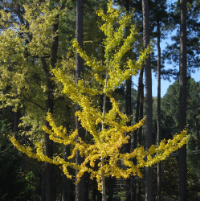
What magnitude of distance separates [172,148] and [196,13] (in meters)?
11.0

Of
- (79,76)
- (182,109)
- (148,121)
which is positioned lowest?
(148,121)

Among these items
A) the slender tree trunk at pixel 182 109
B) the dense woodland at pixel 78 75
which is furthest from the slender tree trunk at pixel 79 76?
the slender tree trunk at pixel 182 109

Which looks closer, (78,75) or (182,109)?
(78,75)

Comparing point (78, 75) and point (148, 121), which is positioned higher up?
point (78, 75)

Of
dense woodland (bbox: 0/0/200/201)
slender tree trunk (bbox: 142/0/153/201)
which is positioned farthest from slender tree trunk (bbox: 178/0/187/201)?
slender tree trunk (bbox: 142/0/153/201)

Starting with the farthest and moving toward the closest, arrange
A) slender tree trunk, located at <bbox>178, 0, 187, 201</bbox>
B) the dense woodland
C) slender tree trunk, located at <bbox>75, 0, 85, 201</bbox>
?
slender tree trunk, located at <bbox>178, 0, 187, 201</bbox> < slender tree trunk, located at <bbox>75, 0, 85, 201</bbox> < the dense woodland

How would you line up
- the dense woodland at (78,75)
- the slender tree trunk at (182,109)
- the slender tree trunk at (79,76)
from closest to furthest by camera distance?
the dense woodland at (78,75) < the slender tree trunk at (79,76) < the slender tree trunk at (182,109)

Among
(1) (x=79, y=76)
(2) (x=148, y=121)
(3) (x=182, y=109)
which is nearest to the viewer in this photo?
(2) (x=148, y=121)

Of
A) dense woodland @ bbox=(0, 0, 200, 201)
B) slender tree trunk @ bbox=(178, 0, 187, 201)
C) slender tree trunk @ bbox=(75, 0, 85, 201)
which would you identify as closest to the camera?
dense woodland @ bbox=(0, 0, 200, 201)

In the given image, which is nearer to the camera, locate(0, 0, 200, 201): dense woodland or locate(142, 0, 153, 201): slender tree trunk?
locate(0, 0, 200, 201): dense woodland

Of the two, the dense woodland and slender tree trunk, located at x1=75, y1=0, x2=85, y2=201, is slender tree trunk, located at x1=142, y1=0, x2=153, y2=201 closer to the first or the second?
the dense woodland

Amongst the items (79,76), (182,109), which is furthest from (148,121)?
(79,76)

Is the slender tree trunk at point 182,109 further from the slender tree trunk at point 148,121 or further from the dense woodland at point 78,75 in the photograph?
the slender tree trunk at point 148,121

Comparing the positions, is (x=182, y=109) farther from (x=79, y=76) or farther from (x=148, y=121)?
(x=79, y=76)
